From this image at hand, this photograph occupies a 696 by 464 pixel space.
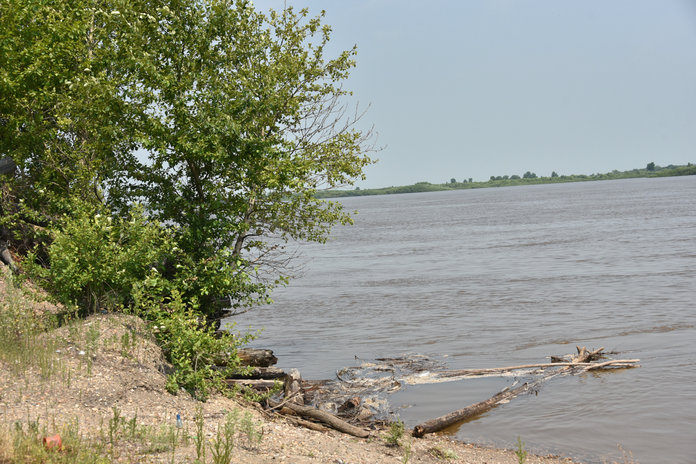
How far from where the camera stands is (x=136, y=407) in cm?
998

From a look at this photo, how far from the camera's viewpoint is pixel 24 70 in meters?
16.3

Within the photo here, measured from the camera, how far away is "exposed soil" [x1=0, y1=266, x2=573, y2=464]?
8758 millimetres

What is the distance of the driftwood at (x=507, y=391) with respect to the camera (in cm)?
1305

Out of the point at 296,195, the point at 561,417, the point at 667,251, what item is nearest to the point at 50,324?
the point at 296,195

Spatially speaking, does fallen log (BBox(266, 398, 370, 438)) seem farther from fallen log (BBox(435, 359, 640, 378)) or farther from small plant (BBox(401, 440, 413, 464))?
fallen log (BBox(435, 359, 640, 378))

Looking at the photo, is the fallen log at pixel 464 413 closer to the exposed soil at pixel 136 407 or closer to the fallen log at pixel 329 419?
the exposed soil at pixel 136 407

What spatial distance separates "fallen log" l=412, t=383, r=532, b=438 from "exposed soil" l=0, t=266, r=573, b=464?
24cm

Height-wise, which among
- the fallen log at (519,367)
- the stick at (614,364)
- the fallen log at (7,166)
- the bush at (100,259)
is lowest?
the stick at (614,364)

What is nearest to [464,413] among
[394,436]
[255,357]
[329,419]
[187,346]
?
[394,436]

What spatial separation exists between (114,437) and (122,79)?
815cm

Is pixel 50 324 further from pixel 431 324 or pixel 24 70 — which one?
pixel 431 324

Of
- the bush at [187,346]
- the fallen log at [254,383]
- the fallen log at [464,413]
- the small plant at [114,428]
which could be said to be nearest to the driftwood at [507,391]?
the fallen log at [464,413]

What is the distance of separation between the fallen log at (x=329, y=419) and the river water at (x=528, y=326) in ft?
7.25

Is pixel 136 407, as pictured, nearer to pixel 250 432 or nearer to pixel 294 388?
pixel 250 432
